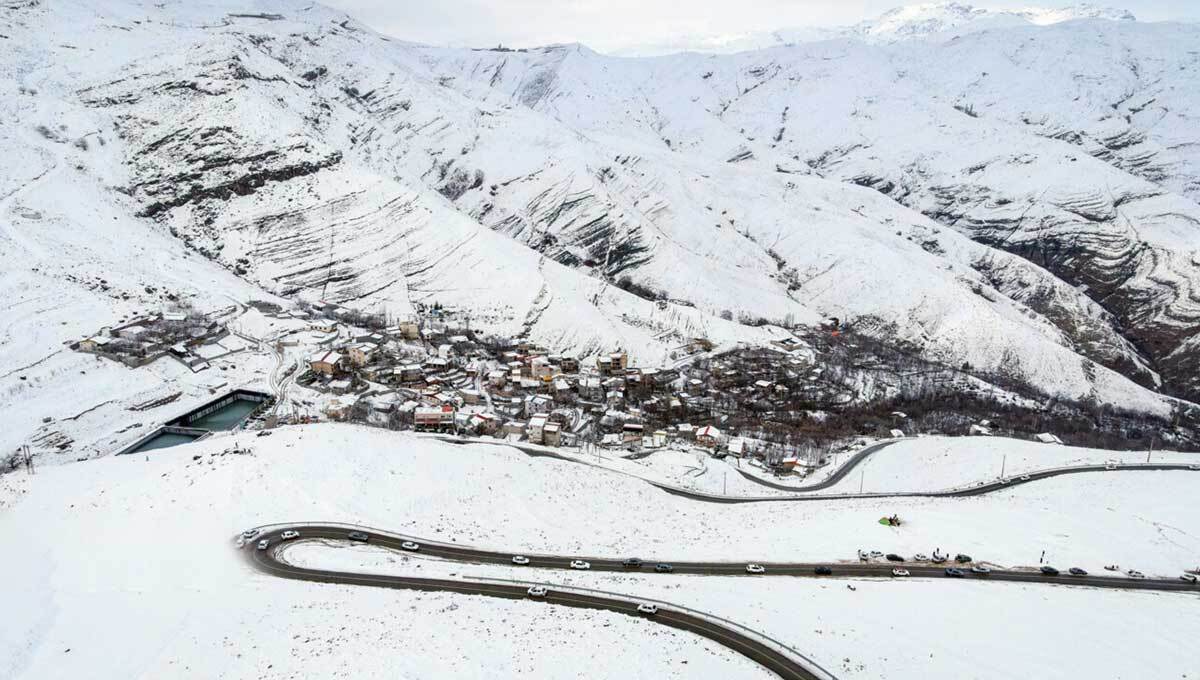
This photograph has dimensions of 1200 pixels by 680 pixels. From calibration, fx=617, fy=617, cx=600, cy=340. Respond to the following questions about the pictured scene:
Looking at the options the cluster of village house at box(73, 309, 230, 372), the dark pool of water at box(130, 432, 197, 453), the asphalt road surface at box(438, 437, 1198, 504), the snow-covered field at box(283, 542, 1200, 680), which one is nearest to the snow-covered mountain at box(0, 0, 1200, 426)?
the cluster of village house at box(73, 309, 230, 372)

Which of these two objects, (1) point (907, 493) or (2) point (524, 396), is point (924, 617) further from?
(2) point (524, 396)

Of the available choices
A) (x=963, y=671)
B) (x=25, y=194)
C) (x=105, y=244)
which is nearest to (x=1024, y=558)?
(x=963, y=671)

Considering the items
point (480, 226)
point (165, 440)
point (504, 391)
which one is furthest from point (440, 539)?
point (480, 226)

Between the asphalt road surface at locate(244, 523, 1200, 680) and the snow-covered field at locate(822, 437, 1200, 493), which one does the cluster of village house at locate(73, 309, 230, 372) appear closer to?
the asphalt road surface at locate(244, 523, 1200, 680)

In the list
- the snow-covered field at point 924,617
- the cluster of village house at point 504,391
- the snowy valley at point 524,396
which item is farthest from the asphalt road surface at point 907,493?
the snow-covered field at point 924,617

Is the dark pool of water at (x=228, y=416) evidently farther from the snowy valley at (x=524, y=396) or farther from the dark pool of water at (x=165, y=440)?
the dark pool of water at (x=165, y=440)
